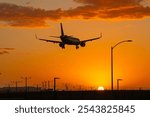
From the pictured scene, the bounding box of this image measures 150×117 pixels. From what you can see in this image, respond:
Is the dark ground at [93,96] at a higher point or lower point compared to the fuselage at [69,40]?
lower

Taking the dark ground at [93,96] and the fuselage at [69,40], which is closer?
the dark ground at [93,96]

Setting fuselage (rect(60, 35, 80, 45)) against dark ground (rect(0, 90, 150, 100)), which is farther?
fuselage (rect(60, 35, 80, 45))

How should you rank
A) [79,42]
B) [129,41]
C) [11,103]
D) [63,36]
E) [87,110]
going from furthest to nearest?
Result: [79,42], [63,36], [129,41], [11,103], [87,110]

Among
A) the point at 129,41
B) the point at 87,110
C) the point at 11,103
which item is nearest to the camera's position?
the point at 87,110

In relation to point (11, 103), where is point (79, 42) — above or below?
above

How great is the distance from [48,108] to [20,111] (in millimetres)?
2289

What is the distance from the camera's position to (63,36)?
113625 mm

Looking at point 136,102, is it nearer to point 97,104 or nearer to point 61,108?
point 97,104

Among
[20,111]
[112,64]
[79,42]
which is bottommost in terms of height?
[20,111]

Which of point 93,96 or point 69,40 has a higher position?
point 69,40

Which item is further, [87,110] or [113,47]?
[113,47]

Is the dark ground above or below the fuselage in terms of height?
below

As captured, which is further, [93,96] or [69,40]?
[69,40]

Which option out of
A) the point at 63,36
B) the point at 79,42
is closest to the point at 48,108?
the point at 63,36
